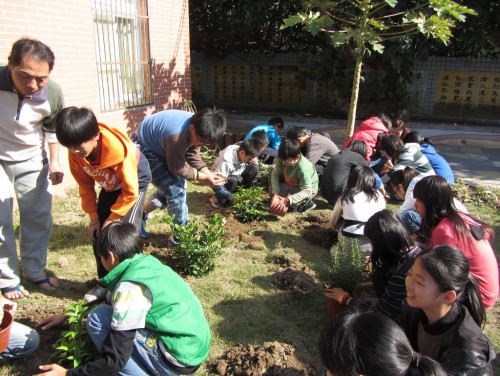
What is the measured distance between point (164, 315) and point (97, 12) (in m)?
5.20

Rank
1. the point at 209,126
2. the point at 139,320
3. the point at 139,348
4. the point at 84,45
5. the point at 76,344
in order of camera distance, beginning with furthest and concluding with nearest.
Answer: the point at 84,45 < the point at 209,126 < the point at 76,344 < the point at 139,348 < the point at 139,320

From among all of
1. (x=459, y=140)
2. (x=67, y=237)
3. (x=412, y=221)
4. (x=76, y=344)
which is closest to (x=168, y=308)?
(x=76, y=344)

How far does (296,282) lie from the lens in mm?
3398

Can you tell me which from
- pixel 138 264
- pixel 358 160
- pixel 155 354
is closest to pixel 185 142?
pixel 138 264

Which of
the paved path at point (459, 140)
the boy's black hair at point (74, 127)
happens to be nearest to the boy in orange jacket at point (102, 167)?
the boy's black hair at point (74, 127)

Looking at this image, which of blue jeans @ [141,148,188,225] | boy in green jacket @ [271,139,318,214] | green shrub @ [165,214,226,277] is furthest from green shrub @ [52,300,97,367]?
boy in green jacket @ [271,139,318,214]

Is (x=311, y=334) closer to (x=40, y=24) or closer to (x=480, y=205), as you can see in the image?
(x=480, y=205)

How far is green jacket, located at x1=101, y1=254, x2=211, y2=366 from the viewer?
195cm

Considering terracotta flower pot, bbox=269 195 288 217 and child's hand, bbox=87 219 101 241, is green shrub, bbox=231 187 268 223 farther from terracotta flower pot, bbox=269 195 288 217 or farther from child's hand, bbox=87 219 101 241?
child's hand, bbox=87 219 101 241

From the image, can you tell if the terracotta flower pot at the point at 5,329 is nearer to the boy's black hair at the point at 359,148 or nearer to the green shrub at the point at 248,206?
the green shrub at the point at 248,206

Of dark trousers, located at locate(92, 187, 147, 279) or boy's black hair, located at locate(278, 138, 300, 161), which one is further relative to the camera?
boy's black hair, located at locate(278, 138, 300, 161)

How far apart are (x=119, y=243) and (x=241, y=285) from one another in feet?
5.25

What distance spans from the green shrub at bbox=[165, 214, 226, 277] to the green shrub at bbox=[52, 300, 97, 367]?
1159mm

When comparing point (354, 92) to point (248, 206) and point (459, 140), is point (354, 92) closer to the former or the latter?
point (248, 206)
